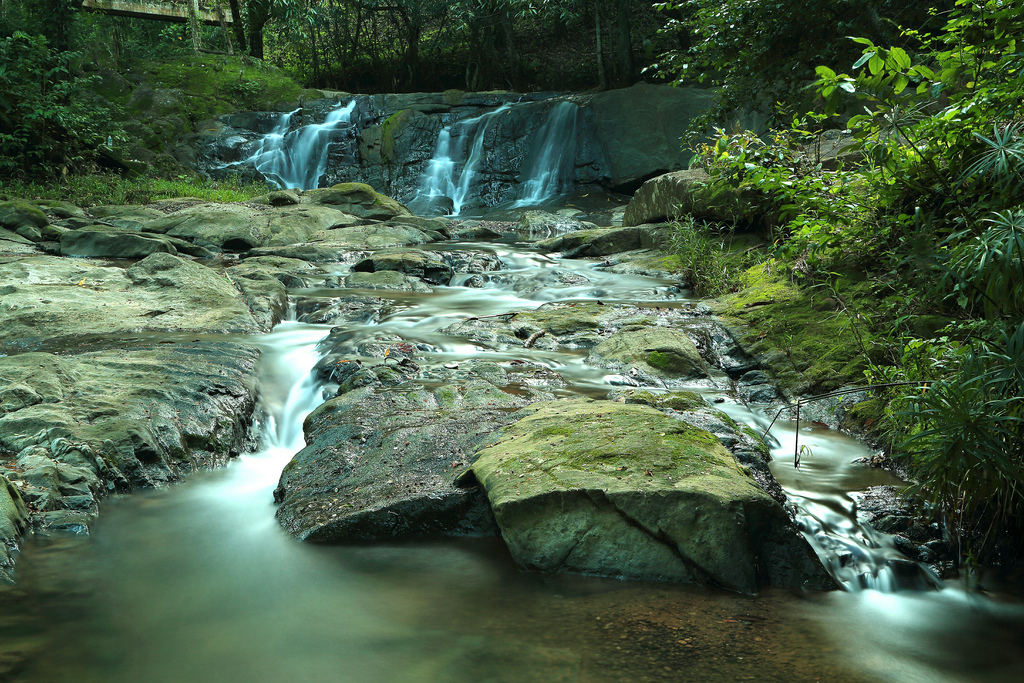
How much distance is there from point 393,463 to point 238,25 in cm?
2388

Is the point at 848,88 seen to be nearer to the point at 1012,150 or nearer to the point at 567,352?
the point at 1012,150

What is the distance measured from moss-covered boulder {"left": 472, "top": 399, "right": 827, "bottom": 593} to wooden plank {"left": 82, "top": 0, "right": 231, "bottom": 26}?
2277 cm

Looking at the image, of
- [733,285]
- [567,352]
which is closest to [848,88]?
[567,352]

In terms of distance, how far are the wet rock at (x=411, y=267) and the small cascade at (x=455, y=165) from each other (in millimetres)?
8344

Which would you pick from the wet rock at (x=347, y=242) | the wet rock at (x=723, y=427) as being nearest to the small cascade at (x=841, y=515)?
the wet rock at (x=723, y=427)

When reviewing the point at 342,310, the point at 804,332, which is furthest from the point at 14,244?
the point at 804,332

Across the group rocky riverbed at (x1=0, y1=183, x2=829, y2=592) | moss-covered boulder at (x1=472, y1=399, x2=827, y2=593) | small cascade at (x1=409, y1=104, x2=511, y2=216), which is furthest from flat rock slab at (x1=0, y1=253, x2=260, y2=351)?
small cascade at (x1=409, y1=104, x2=511, y2=216)

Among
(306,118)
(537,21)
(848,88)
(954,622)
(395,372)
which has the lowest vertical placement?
(954,622)

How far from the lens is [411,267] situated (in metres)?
9.76

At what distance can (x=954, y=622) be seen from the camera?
2.61 meters

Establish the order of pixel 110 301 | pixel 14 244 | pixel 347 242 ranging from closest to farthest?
pixel 110 301
pixel 14 244
pixel 347 242

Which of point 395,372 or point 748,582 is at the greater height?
point 395,372

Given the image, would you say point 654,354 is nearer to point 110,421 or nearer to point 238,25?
point 110,421

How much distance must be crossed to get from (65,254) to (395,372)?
299 inches
